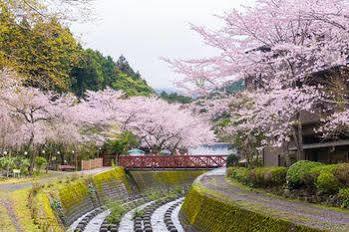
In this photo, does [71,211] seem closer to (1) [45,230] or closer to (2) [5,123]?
(1) [45,230]

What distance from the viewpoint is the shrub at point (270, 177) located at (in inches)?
696

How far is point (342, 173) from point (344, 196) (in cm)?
66

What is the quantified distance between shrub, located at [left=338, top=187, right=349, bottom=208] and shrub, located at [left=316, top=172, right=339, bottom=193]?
0.38 m

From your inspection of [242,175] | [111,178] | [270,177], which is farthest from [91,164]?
[270,177]

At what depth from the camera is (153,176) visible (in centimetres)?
4022

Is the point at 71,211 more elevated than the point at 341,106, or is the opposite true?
the point at 341,106

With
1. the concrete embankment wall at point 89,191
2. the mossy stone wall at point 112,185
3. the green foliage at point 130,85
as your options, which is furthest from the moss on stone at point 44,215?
the green foliage at point 130,85

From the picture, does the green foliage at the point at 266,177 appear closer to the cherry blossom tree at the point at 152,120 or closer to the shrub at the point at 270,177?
the shrub at the point at 270,177

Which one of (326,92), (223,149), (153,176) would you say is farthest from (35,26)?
(223,149)

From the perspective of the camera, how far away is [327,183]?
44.5 ft

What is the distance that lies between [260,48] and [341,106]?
16.4 feet

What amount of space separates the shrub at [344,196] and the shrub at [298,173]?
220 cm

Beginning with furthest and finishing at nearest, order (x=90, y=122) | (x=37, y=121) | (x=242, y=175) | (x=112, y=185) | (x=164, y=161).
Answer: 1. (x=90, y=122)
2. (x=164, y=161)
3. (x=112, y=185)
4. (x=37, y=121)
5. (x=242, y=175)

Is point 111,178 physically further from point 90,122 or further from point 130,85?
point 130,85
